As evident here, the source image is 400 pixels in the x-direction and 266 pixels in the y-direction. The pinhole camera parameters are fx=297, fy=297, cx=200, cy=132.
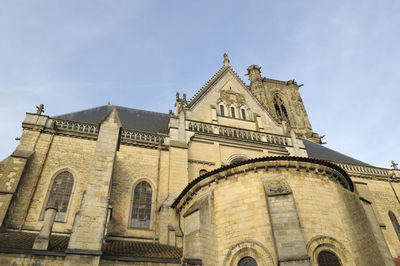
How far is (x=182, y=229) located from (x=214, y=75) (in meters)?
12.7

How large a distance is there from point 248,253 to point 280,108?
2700cm

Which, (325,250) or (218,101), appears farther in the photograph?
(218,101)

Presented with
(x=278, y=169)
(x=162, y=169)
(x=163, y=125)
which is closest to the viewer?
(x=278, y=169)

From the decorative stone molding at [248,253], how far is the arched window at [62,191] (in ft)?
25.1

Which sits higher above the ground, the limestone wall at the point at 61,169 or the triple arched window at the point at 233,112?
the triple arched window at the point at 233,112

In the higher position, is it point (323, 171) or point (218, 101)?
point (218, 101)

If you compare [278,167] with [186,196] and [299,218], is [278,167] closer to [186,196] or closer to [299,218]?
[299,218]

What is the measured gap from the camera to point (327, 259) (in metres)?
9.66

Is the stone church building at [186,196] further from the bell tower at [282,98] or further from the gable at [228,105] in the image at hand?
the bell tower at [282,98]

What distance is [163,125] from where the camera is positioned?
2000 cm

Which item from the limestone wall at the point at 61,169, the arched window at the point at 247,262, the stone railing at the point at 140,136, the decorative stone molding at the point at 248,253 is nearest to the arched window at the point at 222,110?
the stone railing at the point at 140,136

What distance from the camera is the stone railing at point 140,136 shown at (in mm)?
16495

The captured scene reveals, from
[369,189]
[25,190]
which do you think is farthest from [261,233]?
[369,189]

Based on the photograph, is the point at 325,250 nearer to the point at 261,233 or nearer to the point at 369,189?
the point at 261,233
